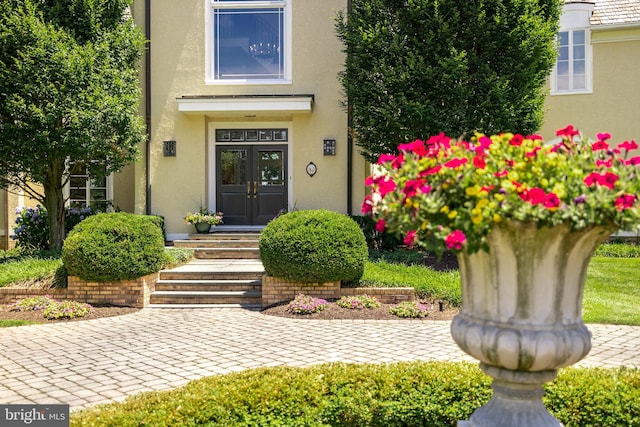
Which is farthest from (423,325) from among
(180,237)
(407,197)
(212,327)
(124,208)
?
(124,208)

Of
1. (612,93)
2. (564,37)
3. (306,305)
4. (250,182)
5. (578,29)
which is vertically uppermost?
(578,29)

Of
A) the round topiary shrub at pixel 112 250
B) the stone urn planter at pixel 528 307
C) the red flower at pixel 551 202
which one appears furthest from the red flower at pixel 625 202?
the round topiary shrub at pixel 112 250

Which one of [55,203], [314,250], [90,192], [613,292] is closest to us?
[314,250]

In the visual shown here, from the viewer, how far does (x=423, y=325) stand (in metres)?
7.58

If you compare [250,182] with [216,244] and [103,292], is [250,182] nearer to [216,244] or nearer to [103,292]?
[216,244]

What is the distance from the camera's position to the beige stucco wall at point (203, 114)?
42.0ft

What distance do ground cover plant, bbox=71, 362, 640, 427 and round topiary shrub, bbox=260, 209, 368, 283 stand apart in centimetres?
425

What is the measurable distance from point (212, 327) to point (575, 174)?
19.4 feet

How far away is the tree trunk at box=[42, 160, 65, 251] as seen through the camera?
1102 cm

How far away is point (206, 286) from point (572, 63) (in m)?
11.9

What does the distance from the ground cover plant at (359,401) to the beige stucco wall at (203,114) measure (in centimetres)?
870

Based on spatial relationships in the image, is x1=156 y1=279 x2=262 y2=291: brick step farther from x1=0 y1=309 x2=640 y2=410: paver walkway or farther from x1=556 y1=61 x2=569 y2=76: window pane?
x1=556 y1=61 x2=569 y2=76: window pane

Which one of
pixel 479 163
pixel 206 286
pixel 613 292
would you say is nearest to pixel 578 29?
pixel 613 292

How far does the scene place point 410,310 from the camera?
8.08 meters
